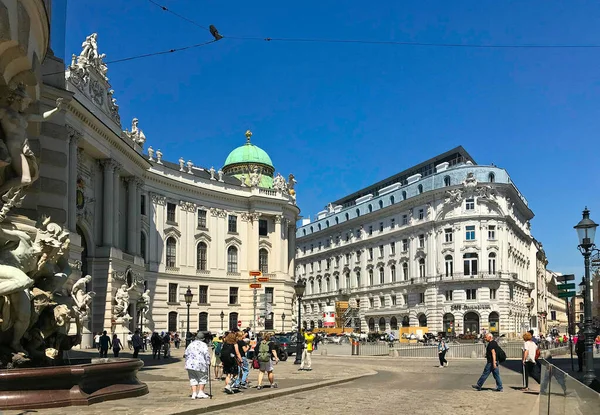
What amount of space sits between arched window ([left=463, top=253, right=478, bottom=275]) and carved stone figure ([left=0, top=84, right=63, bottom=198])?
235ft

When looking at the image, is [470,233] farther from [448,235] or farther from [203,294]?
[203,294]

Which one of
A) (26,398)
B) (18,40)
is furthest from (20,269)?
(18,40)

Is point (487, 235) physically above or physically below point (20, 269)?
above

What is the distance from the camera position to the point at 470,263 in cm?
8000

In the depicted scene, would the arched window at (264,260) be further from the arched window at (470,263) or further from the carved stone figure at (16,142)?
the carved stone figure at (16,142)

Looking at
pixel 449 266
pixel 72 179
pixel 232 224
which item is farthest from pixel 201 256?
pixel 72 179

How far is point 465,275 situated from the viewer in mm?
79688

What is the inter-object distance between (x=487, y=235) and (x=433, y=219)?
6581mm

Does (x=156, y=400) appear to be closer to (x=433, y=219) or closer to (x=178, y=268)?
(x=178, y=268)

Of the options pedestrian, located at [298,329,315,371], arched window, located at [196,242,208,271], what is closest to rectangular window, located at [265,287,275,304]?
arched window, located at [196,242,208,271]

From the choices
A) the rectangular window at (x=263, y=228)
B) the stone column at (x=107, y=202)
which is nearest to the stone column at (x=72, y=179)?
the stone column at (x=107, y=202)

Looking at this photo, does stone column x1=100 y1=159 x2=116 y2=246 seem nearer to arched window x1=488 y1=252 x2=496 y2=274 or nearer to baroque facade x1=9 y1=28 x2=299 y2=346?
baroque facade x1=9 y1=28 x2=299 y2=346

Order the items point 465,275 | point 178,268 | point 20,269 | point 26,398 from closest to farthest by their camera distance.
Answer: point 26,398 < point 20,269 < point 178,268 < point 465,275

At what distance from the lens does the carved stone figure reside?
12.8 m
